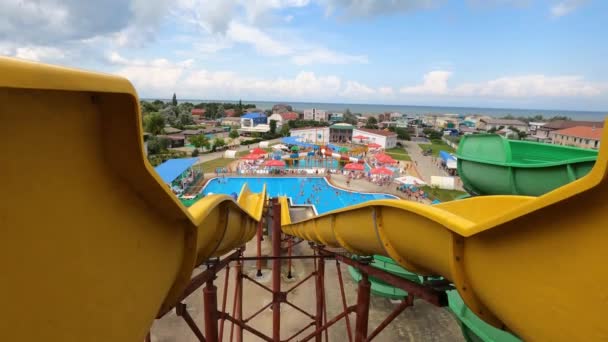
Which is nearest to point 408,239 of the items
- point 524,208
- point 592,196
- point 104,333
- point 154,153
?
point 524,208

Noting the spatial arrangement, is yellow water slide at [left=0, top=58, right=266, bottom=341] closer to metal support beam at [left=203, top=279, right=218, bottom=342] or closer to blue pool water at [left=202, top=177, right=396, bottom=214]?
metal support beam at [left=203, top=279, right=218, bottom=342]

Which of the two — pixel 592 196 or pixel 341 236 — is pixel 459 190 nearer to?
pixel 341 236

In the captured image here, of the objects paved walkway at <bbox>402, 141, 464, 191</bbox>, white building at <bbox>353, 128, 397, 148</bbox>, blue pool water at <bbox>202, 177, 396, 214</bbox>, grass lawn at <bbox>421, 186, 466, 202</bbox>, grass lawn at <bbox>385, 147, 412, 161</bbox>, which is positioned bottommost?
blue pool water at <bbox>202, 177, 396, 214</bbox>

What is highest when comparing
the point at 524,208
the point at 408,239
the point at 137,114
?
the point at 137,114

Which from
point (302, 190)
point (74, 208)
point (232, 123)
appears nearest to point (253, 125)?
point (232, 123)

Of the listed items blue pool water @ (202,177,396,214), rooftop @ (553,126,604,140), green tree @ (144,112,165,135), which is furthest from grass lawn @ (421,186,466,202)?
green tree @ (144,112,165,135)

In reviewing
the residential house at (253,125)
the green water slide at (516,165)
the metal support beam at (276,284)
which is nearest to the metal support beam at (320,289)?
the metal support beam at (276,284)

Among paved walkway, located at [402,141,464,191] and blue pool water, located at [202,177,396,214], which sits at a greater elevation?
paved walkway, located at [402,141,464,191]
